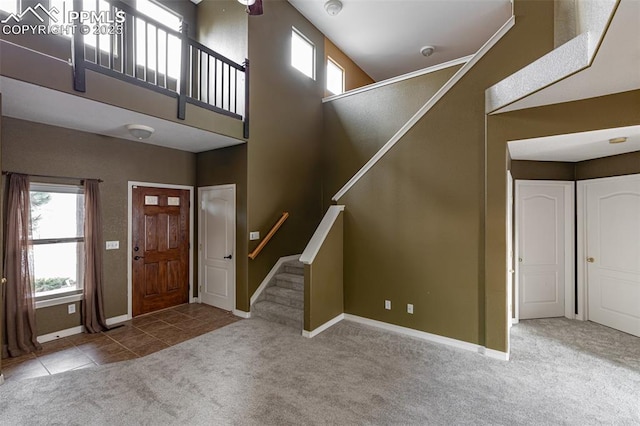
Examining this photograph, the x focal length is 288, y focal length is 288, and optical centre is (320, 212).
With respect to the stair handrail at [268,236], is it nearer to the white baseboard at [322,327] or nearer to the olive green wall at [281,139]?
the olive green wall at [281,139]

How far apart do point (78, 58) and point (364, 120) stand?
4.21 m

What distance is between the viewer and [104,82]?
117 inches

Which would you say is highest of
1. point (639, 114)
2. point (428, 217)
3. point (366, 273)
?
point (639, 114)

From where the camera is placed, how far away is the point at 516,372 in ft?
9.75

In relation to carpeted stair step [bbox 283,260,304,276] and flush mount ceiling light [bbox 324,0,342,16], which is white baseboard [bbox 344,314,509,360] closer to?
carpeted stair step [bbox 283,260,304,276]

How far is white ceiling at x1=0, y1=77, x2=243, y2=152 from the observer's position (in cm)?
279

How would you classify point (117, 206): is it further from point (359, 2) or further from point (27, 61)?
point (359, 2)

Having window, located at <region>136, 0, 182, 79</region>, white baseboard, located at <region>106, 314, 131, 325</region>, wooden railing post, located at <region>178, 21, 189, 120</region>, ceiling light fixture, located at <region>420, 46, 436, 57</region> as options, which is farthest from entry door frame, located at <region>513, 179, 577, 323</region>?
white baseboard, located at <region>106, 314, 131, 325</region>

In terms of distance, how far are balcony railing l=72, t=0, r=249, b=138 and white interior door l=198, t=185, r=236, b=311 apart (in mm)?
1244

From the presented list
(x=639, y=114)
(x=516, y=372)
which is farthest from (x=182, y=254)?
(x=639, y=114)

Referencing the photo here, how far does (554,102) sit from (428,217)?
5.69 feet

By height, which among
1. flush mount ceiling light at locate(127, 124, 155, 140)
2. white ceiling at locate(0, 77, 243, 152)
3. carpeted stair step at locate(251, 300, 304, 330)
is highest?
white ceiling at locate(0, 77, 243, 152)

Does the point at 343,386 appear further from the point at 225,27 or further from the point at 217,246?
the point at 225,27

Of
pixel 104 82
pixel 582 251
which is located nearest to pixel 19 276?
pixel 104 82
